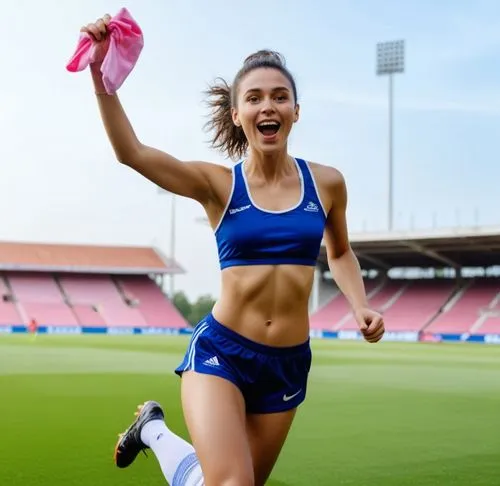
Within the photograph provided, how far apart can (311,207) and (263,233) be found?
32cm

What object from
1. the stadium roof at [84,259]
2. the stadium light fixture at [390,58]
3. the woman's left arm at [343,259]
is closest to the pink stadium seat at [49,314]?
the stadium roof at [84,259]

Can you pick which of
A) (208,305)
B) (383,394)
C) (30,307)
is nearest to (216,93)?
(383,394)

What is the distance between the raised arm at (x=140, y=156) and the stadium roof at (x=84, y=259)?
51.5 m

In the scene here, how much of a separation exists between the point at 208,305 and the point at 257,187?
287 feet

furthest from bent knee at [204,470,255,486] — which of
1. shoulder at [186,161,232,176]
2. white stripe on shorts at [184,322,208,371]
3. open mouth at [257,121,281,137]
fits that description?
open mouth at [257,121,281,137]

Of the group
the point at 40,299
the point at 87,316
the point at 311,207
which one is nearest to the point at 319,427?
the point at 311,207

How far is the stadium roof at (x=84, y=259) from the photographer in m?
54.2

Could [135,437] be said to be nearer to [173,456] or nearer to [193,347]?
[173,456]

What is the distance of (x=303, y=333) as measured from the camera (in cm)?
361

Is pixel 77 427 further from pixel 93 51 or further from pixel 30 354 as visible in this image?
pixel 30 354

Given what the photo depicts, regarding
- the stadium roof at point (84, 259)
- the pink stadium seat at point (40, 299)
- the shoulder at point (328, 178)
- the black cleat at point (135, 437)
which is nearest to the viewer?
the shoulder at point (328, 178)

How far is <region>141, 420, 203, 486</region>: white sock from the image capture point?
3.91 m

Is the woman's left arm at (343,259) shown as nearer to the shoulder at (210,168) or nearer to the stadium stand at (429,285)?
the shoulder at (210,168)

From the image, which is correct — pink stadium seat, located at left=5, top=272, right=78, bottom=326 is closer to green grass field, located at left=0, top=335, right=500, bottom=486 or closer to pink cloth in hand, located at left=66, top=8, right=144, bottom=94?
green grass field, located at left=0, top=335, right=500, bottom=486
